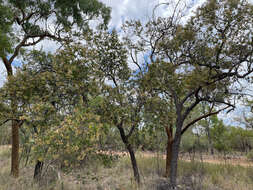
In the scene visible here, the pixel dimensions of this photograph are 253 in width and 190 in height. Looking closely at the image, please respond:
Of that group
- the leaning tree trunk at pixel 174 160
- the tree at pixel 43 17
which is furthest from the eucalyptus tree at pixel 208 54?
the tree at pixel 43 17

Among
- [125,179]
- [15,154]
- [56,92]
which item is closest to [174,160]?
[125,179]

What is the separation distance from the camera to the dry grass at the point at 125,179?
4.65 m

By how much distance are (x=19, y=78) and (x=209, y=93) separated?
5.95 m

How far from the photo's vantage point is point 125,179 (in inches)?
244

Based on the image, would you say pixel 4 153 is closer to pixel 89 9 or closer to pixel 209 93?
pixel 89 9

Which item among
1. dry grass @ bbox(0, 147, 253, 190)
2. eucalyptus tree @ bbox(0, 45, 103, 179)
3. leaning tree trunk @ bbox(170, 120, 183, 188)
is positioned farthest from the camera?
leaning tree trunk @ bbox(170, 120, 183, 188)

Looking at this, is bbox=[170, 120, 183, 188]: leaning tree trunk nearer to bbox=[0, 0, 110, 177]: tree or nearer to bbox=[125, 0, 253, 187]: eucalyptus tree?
bbox=[125, 0, 253, 187]: eucalyptus tree

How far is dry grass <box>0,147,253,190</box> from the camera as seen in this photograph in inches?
183

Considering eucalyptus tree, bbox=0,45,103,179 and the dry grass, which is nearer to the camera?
eucalyptus tree, bbox=0,45,103,179

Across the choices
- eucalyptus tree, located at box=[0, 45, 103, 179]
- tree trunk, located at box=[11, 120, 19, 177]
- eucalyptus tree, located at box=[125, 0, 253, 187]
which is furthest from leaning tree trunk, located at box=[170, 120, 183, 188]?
tree trunk, located at box=[11, 120, 19, 177]

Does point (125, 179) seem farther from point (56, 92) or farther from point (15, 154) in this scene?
point (56, 92)

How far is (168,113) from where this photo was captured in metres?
4.50

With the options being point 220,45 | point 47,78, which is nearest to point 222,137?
point 220,45

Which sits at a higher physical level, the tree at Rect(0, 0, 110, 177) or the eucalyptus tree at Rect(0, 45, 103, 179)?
the tree at Rect(0, 0, 110, 177)
